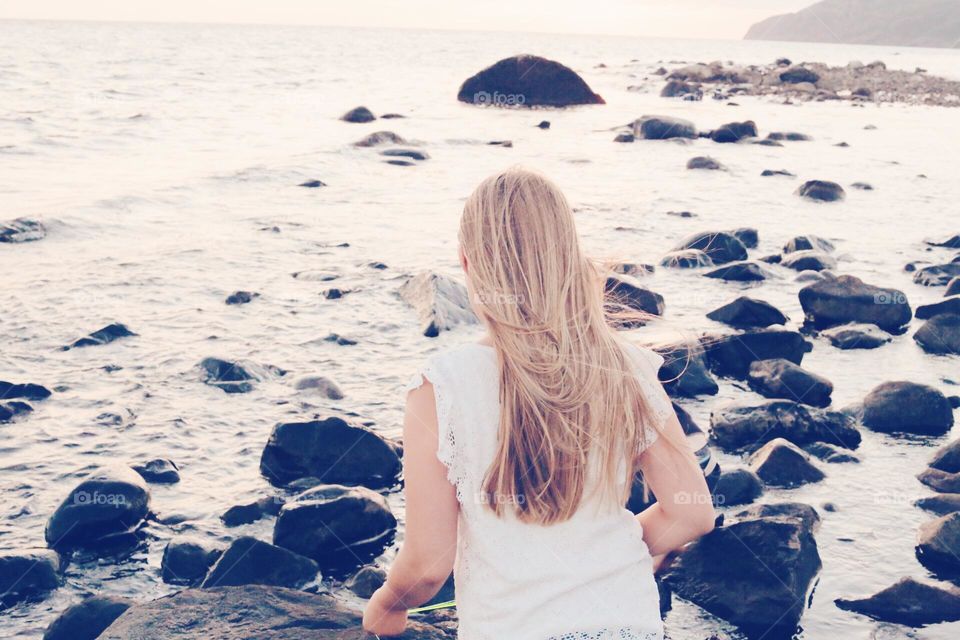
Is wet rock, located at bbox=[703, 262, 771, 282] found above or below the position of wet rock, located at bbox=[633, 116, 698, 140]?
below

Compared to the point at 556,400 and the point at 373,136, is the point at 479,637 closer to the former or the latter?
the point at 556,400

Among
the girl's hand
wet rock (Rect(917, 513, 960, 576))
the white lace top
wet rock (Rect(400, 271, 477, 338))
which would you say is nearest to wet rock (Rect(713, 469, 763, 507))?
wet rock (Rect(917, 513, 960, 576))

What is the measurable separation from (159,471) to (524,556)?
3466 millimetres

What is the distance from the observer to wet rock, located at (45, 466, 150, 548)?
15.6 ft

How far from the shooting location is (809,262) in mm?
10188

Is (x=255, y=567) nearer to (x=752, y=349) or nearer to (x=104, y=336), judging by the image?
(x=104, y=336)

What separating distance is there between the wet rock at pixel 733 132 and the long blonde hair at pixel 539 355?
68.1 ft

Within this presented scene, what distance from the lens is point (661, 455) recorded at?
278 centimetres

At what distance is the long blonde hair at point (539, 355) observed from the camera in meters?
2.55

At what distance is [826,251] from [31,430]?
832 centimetres

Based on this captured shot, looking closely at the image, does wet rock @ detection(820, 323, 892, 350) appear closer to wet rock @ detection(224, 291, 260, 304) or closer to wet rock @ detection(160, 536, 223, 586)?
wet rock @ detection(224, 291, 260, 304)

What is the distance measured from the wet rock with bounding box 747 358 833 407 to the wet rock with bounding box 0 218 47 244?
7.95 m

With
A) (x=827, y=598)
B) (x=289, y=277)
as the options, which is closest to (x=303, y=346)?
(x=289, y=277)

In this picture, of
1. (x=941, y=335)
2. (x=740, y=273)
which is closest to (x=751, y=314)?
(x=941, y=335)
